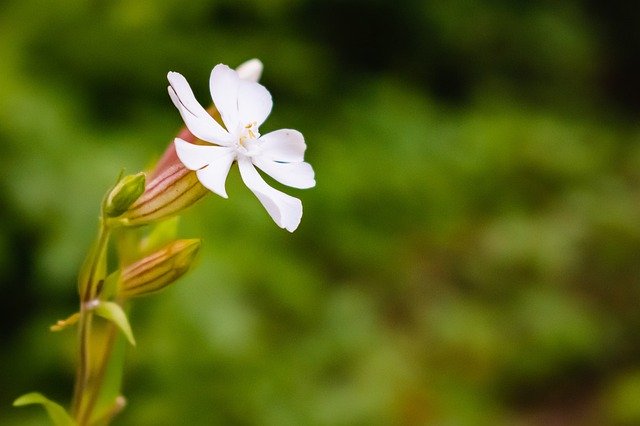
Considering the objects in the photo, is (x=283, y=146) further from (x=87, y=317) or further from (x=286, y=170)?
(x=87, y=317)

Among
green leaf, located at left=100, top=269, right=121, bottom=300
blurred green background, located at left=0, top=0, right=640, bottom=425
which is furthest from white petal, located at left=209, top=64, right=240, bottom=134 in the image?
blurred green background, located at left=0, top=0, right=640, bottom=425

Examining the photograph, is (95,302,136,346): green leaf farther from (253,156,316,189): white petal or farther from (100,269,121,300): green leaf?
(253,156,316,189): white petal

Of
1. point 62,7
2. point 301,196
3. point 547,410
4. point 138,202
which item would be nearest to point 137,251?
point 138,202

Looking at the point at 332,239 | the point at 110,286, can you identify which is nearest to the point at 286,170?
the point at 110,286

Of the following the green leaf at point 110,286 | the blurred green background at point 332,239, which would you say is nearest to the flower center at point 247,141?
the green leaf at point 110,286

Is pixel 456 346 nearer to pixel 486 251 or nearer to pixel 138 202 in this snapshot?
pixel 486 251

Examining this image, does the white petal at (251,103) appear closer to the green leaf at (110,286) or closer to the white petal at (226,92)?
the white petal at (226,92)

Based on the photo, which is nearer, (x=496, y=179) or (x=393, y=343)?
(x=393, y=343)
